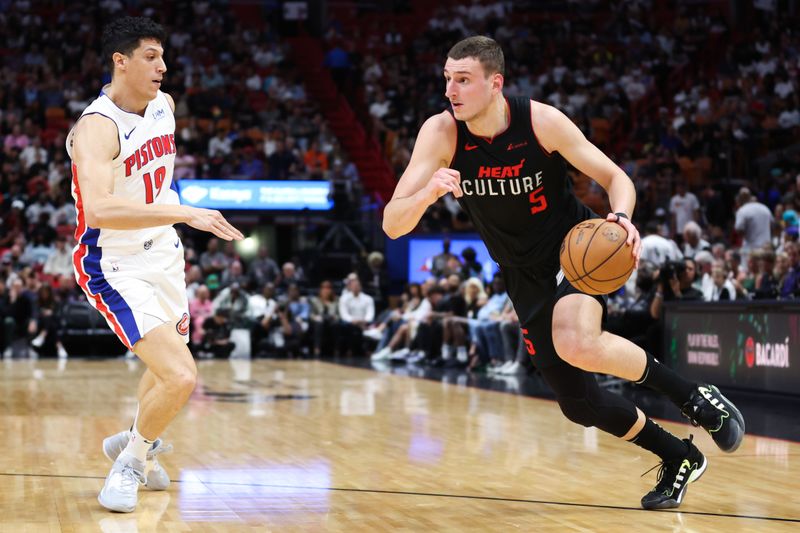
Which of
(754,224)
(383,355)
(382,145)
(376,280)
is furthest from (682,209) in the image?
(382,145)

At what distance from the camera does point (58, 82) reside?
22938 millimetres

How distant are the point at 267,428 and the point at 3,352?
32.5ft

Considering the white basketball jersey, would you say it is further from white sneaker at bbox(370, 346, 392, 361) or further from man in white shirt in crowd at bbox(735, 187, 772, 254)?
white sneaker at bbox(370, 346, 392, 361)

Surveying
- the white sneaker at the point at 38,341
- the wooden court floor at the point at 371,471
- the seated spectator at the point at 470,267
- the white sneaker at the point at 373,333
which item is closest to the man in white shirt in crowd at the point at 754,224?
the seated spectator at the point at 470,267

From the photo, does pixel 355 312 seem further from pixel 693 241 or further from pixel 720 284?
pixel 720 284

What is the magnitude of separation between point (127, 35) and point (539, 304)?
219cm

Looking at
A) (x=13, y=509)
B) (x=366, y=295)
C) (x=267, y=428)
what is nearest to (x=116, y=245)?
(x=13, y=509)

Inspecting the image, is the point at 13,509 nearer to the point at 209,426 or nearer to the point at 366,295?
the point at 209,426

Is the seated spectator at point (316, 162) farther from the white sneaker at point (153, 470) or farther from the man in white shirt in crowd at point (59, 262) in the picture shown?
the white sneaker at point (153, 470)

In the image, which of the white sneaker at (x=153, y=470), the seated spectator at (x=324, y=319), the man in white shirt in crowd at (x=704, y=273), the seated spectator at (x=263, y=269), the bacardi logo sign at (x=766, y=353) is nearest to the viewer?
the white sneaker at (x=153, y=470)

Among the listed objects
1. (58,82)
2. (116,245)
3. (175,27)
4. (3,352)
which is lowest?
(3,352)

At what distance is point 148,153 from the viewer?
201 inches

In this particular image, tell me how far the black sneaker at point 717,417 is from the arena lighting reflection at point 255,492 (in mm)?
1648

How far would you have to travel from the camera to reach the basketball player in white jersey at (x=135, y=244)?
4848 millimetres
